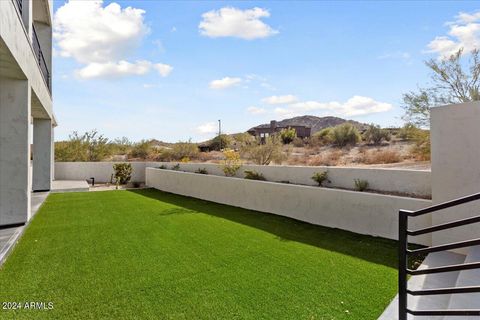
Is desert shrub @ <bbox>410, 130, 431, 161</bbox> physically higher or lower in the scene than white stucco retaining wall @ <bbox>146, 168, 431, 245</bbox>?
higher

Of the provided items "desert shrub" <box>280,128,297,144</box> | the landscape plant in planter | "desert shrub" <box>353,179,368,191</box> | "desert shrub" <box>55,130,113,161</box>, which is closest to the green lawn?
"desert shrub" <box>353,179,368,191</box>

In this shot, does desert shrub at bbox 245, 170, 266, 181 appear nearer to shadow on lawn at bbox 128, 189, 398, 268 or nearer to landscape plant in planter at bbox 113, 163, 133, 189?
shadow on lawn at bbox 128, 189, 398, 268

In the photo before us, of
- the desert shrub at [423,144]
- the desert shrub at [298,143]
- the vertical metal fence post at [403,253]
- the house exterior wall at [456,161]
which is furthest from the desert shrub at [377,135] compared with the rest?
the vertical metal fence post at [403,253]

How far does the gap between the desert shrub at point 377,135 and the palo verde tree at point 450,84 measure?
12.5m

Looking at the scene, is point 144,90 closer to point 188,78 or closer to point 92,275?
point 188,78

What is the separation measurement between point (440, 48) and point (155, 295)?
1146 cm

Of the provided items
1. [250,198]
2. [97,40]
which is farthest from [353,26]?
[97,40]

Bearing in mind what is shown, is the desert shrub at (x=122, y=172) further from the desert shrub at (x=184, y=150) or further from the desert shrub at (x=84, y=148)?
the desert shrub at (x=184, y=150)

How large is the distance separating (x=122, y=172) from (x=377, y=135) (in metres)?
17.9

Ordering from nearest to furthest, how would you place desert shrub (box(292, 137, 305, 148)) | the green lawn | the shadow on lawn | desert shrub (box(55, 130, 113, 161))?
the green lawn
the shadow on lawn
desert shrub (box(55, 130, 113, 161))
desert shrub (box(292, 137, 305, 148))

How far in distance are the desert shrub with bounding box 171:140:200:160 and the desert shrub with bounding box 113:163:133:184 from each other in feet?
26.2

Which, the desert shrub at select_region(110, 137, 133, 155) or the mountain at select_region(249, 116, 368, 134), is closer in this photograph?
the desert shrub at select_region(110, 137, 133, 155)

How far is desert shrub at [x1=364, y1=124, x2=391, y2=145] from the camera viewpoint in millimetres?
22703

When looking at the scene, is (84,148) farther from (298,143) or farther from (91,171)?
(298,143)
